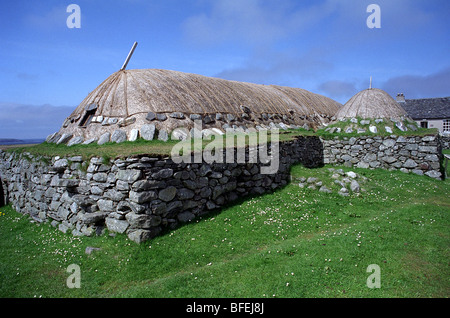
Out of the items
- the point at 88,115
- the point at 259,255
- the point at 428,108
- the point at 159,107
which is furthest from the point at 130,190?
the point at 428,108

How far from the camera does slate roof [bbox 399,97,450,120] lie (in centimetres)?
3653

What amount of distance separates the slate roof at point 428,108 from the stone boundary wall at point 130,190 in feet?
121

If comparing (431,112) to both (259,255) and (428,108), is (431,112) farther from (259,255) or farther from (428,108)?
(259,255)

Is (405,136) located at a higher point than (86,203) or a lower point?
higher

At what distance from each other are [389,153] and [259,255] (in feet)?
40.5

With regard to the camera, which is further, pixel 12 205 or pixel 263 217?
pixel 12 205

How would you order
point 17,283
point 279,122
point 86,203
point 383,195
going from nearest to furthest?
point 17,283, point 86,203, point 383,195, point 279,122

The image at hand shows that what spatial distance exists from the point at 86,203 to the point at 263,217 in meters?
5.56

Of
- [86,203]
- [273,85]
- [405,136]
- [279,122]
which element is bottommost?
[86,203]

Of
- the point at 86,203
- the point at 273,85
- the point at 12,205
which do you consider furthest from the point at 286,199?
the point at 273,85

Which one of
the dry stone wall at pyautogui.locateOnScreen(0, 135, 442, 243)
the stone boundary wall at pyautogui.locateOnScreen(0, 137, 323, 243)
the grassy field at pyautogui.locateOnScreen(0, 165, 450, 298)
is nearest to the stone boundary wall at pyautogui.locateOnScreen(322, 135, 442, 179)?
the dry stone wall at pyautogui.locateOnScreen(0, 135, 442, 243)

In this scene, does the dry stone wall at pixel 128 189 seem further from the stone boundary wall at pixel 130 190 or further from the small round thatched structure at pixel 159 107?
the small round thatched structure at pixel 159 107
